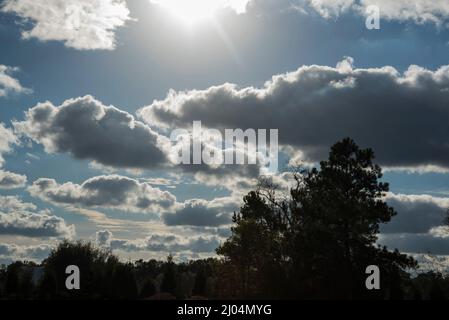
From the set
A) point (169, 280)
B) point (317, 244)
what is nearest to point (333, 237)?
point (317, 244)

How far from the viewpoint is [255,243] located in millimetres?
54219

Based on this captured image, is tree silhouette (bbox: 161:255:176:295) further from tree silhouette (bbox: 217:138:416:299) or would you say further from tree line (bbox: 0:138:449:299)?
tree silhouette (bbox: 217:138:416:299)

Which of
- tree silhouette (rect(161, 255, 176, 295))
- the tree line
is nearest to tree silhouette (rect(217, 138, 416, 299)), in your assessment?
the tree line

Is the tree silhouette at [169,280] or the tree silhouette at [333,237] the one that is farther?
the tree silhouette at [169,280]

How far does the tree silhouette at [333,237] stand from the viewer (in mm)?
44656

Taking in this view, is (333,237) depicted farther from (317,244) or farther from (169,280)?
(169,280)

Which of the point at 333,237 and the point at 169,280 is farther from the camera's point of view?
the point at 169,280

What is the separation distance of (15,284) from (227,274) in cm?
3172

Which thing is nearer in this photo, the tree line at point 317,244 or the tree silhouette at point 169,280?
the tree line at point 317,244

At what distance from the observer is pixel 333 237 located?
147 feet

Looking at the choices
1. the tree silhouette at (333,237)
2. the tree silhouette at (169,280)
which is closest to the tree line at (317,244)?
the tree silhouette at (333,237)

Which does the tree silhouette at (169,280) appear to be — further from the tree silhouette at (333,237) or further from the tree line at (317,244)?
the tree silhouette at (333,237)

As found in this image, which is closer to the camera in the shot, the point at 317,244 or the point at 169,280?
the point at 317,244
